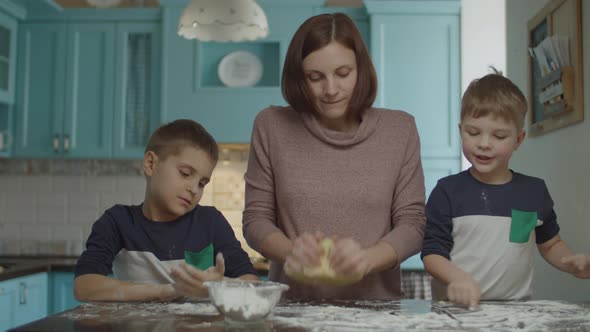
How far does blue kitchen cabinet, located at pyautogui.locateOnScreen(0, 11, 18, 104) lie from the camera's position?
349 centimetres

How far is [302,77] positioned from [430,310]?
58 cm

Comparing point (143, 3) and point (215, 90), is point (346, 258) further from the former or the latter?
point (143, 3)

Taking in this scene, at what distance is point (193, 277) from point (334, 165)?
44 centimetres

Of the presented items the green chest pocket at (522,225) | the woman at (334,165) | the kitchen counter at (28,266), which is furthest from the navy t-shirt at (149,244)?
the kitchen counter at (28,266)

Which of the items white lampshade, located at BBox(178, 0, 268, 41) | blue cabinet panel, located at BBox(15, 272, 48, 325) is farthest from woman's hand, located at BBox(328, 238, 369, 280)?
blue cabinet panel, located at BBox(15, 272, 48, 325)

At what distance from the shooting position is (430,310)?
1.16 metres

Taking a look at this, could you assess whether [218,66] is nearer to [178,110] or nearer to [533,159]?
[178,110]

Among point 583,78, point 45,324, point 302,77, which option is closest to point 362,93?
point 302,77

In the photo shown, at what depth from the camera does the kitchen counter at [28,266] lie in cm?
288

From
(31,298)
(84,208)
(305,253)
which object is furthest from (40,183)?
(305,253)

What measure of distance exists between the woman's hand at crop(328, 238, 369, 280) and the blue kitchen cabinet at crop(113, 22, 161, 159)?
2.65 meters

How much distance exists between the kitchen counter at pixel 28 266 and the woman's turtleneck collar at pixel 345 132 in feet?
6.43

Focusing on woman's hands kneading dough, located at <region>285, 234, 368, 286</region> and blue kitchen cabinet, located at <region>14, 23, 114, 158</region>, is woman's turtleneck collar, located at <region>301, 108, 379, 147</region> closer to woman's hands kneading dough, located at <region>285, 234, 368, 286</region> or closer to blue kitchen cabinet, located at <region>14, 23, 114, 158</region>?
woman's hands kneading dough, located at <region>285, 234, 368, 286</region>

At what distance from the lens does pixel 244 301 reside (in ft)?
3.21
